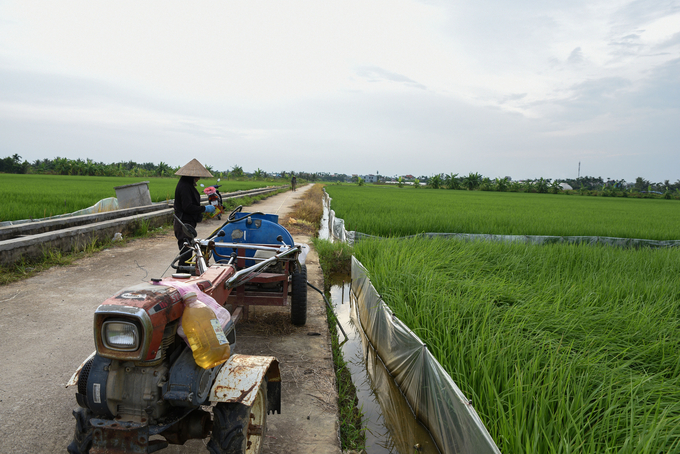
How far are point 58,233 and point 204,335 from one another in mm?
5628

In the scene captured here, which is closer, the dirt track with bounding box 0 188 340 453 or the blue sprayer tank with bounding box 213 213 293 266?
the dirt track with bounding box 0 188 340 453

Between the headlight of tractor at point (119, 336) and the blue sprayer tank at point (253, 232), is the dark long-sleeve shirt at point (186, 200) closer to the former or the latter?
the blue sprayer tank at point (253, 232)

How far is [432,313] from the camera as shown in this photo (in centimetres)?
326

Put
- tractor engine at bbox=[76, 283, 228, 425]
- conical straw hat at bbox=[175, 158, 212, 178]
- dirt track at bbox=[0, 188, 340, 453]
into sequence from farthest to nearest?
conical straw hat at bbox=[175, 158, 212, 178]
dirt track at bbox=[0, 188, 340, 453]
tractor engine at bbox=[76, 283, 228, 425]

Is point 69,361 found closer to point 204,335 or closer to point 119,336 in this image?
point 119,336

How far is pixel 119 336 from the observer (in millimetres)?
1461

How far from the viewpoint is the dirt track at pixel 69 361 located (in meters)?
2.16

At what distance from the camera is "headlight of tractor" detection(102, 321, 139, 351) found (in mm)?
1452

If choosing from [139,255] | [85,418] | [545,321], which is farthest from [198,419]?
[139,255]

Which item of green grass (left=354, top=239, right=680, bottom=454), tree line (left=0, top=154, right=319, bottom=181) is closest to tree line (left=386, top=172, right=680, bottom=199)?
tree line (left=0, top=154, right=319, bottom=181)

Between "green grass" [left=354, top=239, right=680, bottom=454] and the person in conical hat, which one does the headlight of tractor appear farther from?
the person in conical hat

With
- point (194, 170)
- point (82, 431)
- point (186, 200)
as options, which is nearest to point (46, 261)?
point (186, 200)

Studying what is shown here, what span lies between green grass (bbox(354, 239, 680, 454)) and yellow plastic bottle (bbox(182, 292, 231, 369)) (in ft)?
4.37

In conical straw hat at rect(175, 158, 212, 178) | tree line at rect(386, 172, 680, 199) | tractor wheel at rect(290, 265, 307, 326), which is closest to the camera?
tractor wheel at rect(290, 265, 307, 326)
